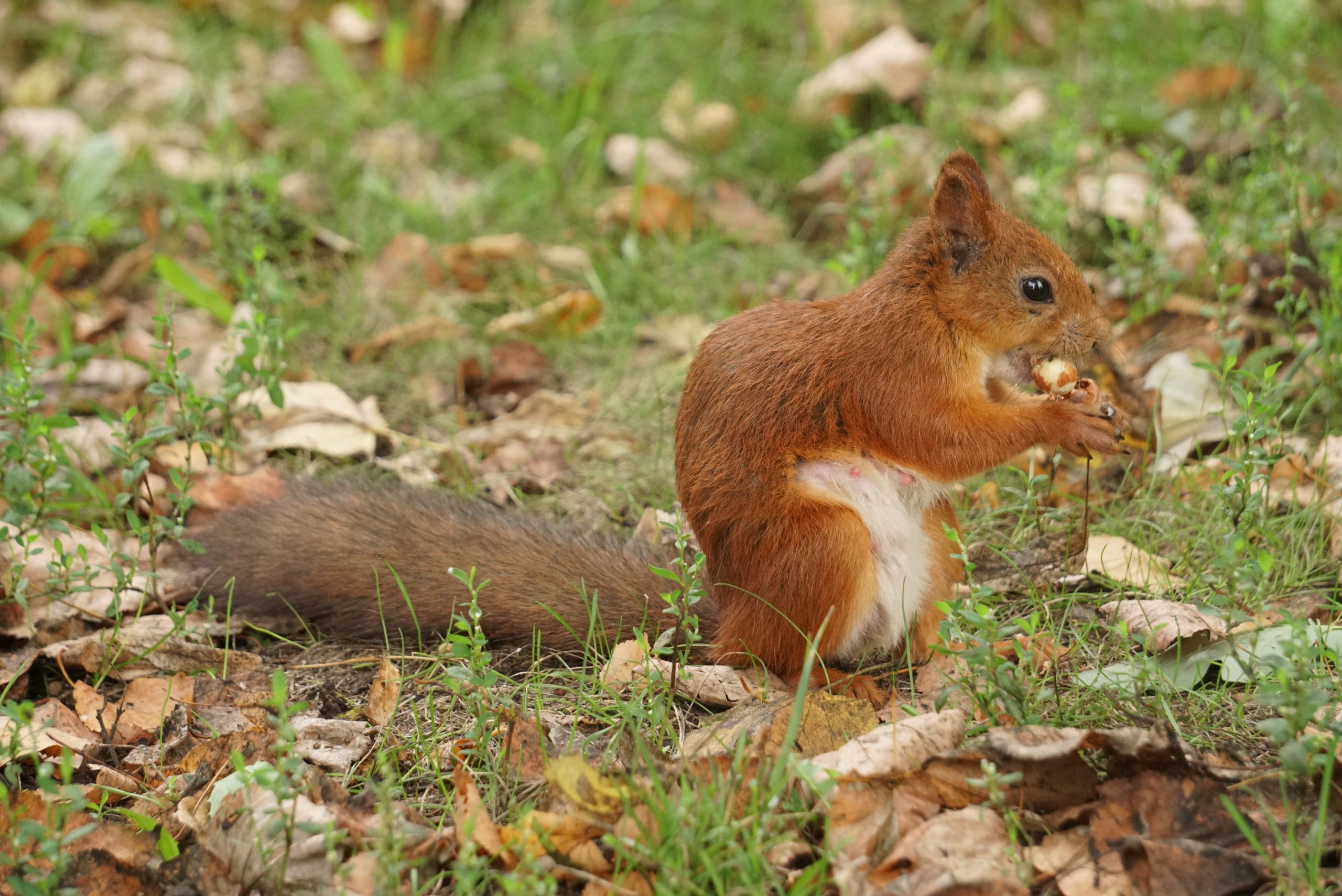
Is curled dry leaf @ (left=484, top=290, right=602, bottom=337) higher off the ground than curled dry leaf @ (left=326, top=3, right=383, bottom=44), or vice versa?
curled dry leaf @ (left=326, top=3, right=383, bottom=44)

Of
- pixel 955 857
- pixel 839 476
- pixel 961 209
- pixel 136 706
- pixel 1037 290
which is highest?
pixel 961 209

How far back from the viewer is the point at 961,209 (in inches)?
83.1

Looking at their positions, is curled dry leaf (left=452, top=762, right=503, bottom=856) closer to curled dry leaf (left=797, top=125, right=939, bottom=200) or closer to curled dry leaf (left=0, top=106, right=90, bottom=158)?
curled dry leaf (left=797, top=125, right=939, bottom=200)

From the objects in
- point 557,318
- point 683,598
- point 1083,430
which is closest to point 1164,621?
point 1083,430

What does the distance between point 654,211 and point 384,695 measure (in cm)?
200

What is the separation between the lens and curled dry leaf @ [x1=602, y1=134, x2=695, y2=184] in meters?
3.96

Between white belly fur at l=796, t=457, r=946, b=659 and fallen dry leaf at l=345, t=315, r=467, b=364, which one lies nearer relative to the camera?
white belly fur at l=796, t=457, r=946, b=659

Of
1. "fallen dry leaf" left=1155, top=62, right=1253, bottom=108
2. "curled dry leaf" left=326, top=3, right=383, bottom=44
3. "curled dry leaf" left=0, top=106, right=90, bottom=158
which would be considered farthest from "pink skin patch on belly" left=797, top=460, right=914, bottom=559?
"curled dry leaf" left=326, top=3, right=383, bottom=44

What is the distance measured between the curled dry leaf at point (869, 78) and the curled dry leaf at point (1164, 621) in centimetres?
229

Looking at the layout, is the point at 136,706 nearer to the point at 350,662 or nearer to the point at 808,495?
the point at 350,662

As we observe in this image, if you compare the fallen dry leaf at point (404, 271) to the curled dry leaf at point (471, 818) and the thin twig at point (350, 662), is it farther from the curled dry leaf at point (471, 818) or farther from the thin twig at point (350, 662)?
the curled dry leaf at point (471, 818)

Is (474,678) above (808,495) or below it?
below

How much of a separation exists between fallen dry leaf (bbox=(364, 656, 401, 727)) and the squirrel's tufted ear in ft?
3.70

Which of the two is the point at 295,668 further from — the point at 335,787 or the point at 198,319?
the point at 198,319
